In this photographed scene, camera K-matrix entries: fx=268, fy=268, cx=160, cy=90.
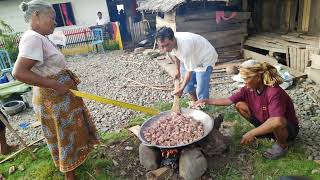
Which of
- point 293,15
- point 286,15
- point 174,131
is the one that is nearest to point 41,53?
point 174,131

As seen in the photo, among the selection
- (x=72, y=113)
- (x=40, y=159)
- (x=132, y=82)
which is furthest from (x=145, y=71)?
(x=72, y=113)

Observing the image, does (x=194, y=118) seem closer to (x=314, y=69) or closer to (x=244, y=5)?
(x=314, y=69)

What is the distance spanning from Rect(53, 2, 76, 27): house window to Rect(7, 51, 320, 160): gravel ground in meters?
3.95

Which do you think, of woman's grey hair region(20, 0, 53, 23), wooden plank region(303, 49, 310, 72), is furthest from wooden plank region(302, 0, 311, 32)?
woman's grey hair region(20, 0, 53, 23)

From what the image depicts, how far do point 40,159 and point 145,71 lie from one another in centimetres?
534

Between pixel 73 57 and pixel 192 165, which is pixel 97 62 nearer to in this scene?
pixel 73 57

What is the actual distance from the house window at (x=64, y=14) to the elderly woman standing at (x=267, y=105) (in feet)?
43.3

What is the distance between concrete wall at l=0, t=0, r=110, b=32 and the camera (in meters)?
14.3

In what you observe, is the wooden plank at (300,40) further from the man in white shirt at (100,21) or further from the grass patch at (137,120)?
the man in white shirt at (100,21)

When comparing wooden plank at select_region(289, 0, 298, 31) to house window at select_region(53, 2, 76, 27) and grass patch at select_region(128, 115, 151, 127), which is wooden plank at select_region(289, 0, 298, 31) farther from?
house window at select_region(53, 2, 76, 27)

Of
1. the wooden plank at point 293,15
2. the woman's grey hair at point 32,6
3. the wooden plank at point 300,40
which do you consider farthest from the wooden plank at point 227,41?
the woman's grey hair at point 32,6

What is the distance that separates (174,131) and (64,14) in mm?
13172

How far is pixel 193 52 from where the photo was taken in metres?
4.31

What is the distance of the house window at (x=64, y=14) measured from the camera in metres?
14.5
